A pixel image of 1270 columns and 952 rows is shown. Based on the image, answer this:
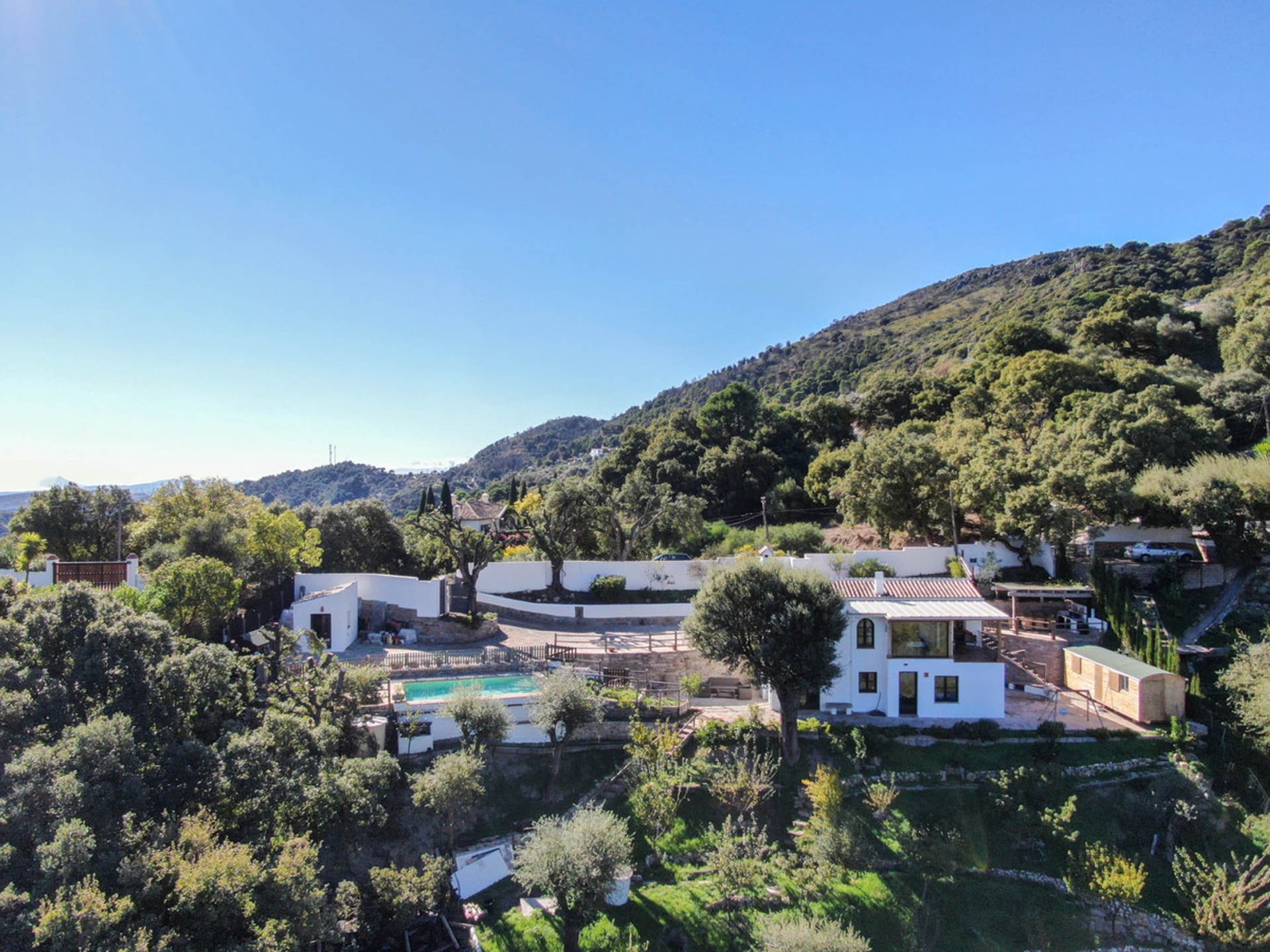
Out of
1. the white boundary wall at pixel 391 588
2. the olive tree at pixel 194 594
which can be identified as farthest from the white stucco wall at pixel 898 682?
the olive tree at pixel 194 594

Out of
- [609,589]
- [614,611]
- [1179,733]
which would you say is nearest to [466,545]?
[609,589]

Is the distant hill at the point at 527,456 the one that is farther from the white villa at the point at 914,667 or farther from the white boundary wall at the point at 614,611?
the white villa at the point at 914,667

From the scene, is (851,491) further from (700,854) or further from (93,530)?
(93,530)

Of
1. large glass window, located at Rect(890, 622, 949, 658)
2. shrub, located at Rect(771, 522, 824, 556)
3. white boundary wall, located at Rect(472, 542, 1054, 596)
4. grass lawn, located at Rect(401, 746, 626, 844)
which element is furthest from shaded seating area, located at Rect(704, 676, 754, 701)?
shrub, located at Rect(771, 522, 824, 556)

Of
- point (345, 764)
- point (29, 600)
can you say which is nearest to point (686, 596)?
point (345, 764)

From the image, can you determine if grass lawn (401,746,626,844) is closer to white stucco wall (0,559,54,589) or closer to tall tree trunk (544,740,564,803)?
tall tree trunk (544,740,564,803)

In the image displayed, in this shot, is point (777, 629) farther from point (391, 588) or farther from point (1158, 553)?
point (1158, 553)
